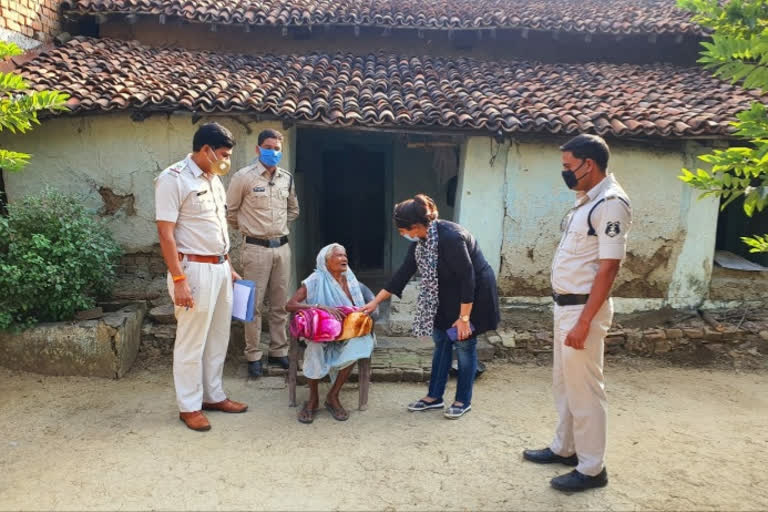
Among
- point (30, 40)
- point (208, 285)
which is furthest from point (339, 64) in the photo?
point (208, 285)

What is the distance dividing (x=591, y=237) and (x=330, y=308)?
6.21 feet

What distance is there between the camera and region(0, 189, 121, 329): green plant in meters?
4.39

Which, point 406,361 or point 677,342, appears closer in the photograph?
point 406,361

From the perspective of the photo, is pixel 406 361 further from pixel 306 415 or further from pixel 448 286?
pixel 448 286

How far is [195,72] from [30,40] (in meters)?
2.22

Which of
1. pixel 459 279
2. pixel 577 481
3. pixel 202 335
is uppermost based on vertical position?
pixel 459 279

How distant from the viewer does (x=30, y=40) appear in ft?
21.6

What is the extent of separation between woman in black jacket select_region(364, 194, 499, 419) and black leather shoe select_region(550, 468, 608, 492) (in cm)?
105

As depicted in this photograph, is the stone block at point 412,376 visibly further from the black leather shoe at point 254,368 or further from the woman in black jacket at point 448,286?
the black leather shoe at point 254,368

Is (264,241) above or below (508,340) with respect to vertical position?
above

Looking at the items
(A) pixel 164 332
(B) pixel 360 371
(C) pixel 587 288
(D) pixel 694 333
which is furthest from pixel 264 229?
(D) pixel 694 333

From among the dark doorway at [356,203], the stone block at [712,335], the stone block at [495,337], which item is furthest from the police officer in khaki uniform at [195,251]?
the dark doorway at [356,203]

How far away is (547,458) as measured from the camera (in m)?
3.29

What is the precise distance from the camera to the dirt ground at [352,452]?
2.91 m
